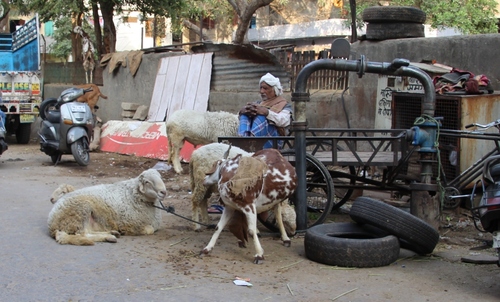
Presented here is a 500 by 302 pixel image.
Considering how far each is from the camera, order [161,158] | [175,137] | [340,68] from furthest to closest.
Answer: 1. [161,158]
2. [175,137]
3. [340,68]

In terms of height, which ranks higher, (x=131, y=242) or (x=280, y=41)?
(x=280, y=41)

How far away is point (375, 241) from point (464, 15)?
16876mm

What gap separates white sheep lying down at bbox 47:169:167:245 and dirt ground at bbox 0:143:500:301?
134mm

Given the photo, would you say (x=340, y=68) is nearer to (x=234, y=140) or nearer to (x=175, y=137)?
(x=234, y=140)

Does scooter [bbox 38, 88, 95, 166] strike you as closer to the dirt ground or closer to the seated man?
the dirt ground

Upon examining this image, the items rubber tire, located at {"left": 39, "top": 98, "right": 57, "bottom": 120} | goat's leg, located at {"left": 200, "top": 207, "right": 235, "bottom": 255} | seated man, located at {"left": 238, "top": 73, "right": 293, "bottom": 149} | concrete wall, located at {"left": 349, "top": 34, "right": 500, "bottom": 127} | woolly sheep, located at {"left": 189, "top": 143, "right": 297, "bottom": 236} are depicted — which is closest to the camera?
goat's leg, located at {"left": 200, "top": 207, "right": 235, "bottom": 255}

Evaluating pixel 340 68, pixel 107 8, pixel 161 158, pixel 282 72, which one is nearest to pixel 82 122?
pixel 161 158

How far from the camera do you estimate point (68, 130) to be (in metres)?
11.8

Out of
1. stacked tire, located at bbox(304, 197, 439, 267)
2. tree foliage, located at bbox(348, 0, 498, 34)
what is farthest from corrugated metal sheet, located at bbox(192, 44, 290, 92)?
tree foliage, located at bbox(348, 0, 498, 34)

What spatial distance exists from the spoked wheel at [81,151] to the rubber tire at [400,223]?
7.27 meters

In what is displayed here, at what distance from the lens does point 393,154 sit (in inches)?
272

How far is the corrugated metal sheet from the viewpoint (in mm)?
13180

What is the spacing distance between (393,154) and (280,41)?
28.0 m

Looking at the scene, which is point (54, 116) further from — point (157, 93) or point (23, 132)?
point (23, 132)
